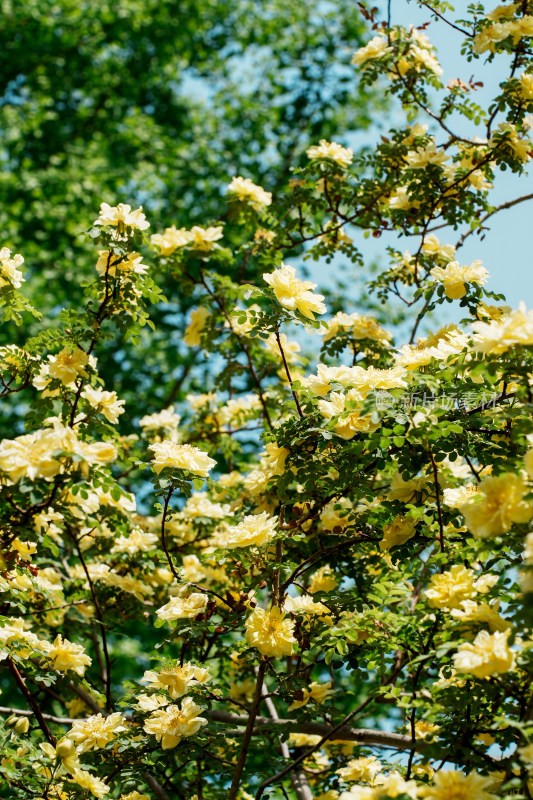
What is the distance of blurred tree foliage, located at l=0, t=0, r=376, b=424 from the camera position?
7930mm

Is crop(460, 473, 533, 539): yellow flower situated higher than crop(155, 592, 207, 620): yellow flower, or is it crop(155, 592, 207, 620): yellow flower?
crop(155, 592, 207, 620): yellow flower

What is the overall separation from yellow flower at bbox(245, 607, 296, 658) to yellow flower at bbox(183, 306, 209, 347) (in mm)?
1831

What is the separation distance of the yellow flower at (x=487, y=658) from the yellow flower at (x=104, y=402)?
129 centimetres

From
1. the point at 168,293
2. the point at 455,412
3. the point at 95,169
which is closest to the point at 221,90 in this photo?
the point at 95,169

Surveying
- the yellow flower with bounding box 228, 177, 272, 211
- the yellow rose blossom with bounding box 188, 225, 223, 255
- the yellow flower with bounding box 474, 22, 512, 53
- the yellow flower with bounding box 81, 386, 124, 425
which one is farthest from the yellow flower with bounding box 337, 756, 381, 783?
the yellow flower with bounding box 474, 22, 512, 53

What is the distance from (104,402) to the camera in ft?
7.84

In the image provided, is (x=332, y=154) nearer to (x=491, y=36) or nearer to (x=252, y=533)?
(x=491, y=36)

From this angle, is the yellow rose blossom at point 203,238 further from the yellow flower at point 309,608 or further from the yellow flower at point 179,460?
the yellow flower at point 309,608

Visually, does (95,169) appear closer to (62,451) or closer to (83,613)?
(83,613)

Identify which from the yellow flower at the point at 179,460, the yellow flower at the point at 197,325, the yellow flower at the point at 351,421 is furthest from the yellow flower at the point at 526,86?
the yellow flower at the point at 179,460

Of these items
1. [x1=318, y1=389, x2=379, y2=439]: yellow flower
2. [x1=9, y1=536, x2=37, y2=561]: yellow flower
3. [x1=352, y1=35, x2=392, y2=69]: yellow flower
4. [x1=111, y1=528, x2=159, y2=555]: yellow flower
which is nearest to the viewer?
[x1=318, y1=389, x2=379, y2=439]: yellow flower

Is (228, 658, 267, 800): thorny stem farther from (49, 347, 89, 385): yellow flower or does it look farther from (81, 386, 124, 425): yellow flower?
(49, 347, 89, 385): yellow flower

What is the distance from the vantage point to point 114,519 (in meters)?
2.95
